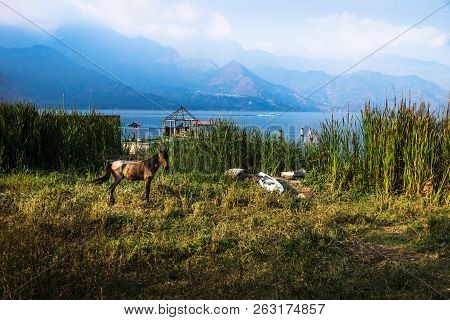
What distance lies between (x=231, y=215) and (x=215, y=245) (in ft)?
4.93

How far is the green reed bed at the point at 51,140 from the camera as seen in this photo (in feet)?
31.1

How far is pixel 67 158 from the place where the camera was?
383 inches

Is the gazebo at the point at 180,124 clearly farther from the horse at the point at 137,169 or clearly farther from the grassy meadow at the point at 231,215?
the horse at the point at 137,169

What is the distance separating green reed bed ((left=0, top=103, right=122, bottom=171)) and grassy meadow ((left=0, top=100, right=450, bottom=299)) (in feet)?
0.09

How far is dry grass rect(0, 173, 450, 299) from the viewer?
364 cm

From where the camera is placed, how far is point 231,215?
20.2 ft

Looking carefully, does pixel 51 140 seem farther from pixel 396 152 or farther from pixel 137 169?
pixel 396 152

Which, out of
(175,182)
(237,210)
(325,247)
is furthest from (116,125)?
(325,247)

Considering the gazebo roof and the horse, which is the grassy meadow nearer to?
the horse

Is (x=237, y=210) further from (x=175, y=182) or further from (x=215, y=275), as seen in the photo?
(x=215, y=275)

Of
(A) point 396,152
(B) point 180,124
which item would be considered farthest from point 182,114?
(A) point 396,152

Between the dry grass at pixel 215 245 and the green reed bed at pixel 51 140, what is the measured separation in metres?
2.30

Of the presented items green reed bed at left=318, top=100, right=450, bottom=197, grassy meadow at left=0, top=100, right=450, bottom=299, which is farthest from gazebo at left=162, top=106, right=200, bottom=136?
green reed bed at left=318, top=100, right=450, bottom=197

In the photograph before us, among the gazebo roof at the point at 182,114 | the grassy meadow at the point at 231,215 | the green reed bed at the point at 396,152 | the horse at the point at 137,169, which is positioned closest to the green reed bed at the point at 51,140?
the grassy meadow at the point at 231,215
